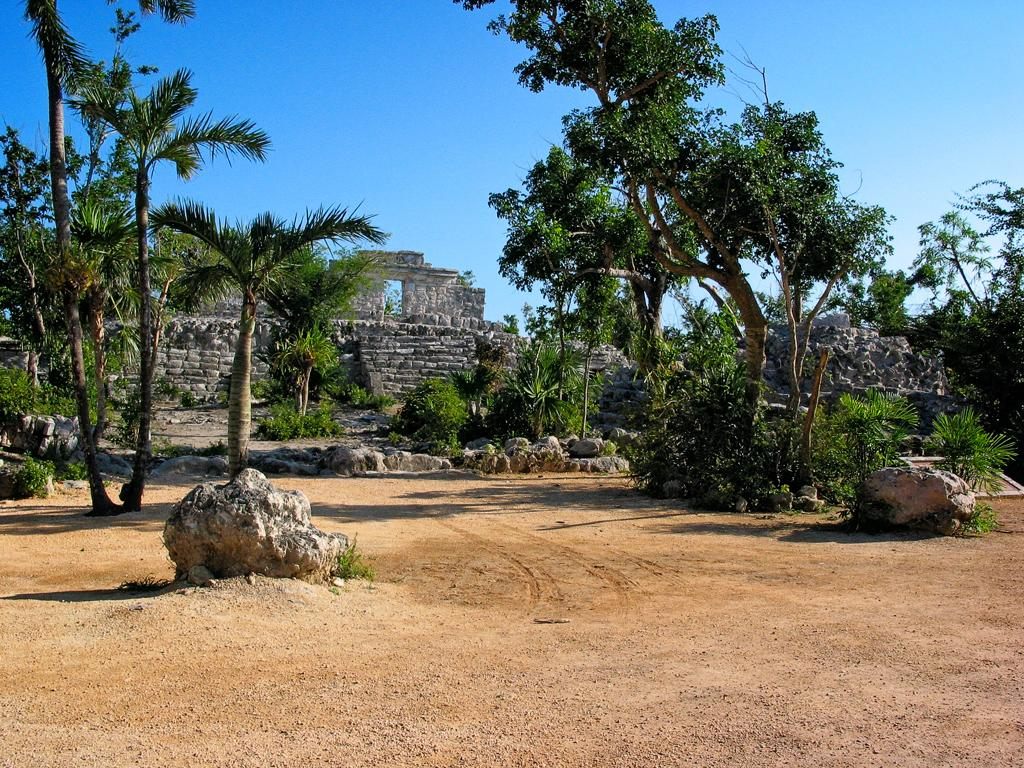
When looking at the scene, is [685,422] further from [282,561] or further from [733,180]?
[282,561]

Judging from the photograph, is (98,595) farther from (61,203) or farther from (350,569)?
(61,203)

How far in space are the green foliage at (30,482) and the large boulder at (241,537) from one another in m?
5.60

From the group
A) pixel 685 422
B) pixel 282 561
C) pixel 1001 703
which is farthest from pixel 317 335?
pixel 1001 703

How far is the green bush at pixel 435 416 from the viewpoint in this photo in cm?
1744

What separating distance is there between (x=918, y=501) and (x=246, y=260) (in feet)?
23.7

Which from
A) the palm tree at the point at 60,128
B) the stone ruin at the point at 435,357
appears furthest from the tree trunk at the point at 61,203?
the stone ruin at the point at 435,357

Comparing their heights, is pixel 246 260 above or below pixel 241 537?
above

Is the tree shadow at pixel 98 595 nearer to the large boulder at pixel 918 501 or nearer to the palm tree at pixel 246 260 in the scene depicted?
the palm tree at pixel 246 260

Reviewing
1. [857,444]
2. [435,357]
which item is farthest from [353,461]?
[435,357]

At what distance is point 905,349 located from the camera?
24188mm

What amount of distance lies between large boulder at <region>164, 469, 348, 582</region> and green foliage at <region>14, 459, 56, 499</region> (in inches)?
220

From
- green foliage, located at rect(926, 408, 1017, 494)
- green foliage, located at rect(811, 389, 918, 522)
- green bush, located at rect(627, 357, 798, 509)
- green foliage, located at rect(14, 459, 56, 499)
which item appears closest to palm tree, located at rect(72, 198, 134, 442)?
green foliage, located at rect(14, 459, 56, 499)

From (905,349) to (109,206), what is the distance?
19600mm

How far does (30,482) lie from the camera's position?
→ 10.3 m
